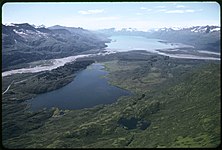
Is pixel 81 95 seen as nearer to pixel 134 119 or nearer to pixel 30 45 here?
pixel 134 119

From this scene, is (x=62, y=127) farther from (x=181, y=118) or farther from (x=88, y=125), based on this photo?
(x=181, y=118)

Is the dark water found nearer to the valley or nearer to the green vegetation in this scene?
the valley

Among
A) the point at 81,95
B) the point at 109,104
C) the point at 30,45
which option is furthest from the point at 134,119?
the point at 30,45

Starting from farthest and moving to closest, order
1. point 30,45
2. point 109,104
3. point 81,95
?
point 30,45
point 81,95
point 109,104

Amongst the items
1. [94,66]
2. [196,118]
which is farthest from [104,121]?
[94,66]

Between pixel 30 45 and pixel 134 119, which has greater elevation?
pixel 30 45

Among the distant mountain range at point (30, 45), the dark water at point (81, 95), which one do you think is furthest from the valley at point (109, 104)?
the distant mountain range at point (30, 45)
